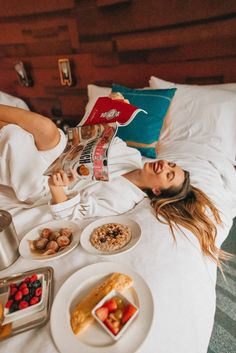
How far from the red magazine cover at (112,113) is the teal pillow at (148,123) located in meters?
0.42

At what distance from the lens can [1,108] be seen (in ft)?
4.93

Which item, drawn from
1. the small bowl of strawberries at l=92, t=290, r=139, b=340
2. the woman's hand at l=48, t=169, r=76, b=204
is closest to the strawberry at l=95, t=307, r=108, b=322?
the small bowl of strawberries at l=92, t=290, r=139, b=340

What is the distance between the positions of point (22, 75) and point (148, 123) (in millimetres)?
1695

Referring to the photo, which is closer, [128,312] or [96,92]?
[128,312]

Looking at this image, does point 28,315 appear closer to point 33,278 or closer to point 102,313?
point 33,278

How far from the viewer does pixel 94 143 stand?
107 centimetres

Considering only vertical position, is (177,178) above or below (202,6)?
below

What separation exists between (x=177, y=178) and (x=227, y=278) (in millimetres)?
688

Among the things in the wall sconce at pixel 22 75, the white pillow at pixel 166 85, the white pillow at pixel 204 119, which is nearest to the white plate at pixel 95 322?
the white pillow at pixel 204 119

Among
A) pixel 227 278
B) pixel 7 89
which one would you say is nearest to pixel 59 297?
pixel 227 278

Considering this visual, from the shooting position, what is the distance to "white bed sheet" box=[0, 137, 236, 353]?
696 mm

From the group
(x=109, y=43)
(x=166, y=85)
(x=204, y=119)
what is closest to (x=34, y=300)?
(x=204, y=119)

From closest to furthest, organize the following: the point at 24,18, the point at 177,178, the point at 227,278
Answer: the point at 177,178 → the point at 227,278 → the point at 24,18

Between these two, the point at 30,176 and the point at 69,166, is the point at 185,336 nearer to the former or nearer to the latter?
the point at 69,166
